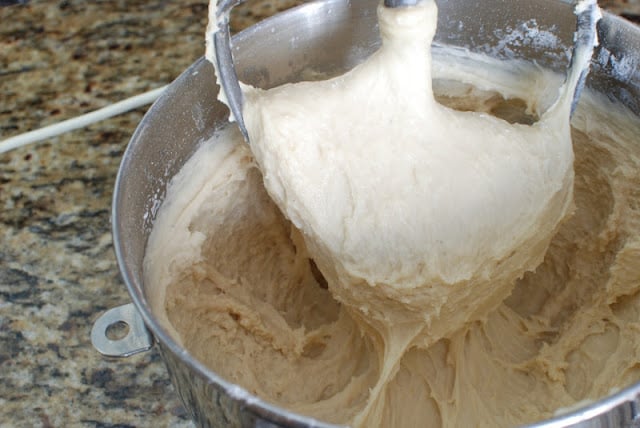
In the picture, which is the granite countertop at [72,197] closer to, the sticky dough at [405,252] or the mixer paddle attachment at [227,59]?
the sticky dough at [405,252]

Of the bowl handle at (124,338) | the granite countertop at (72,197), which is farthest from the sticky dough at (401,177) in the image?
the granite countertop at (72,197)

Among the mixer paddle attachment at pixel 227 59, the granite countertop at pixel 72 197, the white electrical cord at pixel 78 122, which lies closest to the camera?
the mixer paddle attachment at pixel 227 59

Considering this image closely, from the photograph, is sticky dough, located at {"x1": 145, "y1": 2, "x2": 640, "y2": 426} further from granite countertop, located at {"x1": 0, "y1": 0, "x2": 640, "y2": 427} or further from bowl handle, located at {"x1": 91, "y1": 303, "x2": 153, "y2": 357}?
granite countertop, located at {"x1": 0, "y1": 0, "x2": 640, "y2": 427}

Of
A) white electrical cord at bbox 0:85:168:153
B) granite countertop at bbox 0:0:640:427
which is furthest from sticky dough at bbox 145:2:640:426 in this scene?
white electrical cord at bbox 0:85:168:153

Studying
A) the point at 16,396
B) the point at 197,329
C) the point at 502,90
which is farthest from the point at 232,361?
the point at 502,90

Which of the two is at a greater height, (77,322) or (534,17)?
(534,17)

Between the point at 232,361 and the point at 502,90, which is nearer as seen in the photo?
the point at 232,361

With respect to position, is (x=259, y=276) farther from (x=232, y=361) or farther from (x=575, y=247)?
(x=575, y=247)
